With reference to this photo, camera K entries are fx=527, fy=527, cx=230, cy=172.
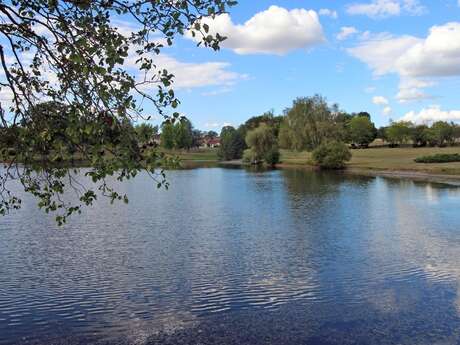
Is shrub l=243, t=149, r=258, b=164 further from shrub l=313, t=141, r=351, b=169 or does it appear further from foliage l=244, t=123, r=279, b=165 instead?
shrub l=313, t=141, r=351, b=169

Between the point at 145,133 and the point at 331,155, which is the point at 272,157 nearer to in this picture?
the point at 331,155

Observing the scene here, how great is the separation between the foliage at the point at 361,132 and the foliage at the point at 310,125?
42536 mm

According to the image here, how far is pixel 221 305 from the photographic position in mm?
13445

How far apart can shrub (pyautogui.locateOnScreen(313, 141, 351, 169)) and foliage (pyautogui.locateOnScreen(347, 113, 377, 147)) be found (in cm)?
5354

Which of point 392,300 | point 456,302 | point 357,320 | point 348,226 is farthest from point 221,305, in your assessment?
point 348,226

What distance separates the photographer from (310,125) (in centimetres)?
9388

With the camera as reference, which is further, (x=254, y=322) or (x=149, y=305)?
(x=149, y=305)

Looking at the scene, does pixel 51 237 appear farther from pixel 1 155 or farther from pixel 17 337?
pixel 1 155

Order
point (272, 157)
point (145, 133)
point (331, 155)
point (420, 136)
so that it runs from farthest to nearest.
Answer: point (420, 136) → point (272, 157) → point (331, 155) → point (145, 133)

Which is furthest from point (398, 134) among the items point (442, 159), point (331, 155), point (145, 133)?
point (145, 133)

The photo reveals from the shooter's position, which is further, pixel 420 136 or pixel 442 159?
pixel 420 136

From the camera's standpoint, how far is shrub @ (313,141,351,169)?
84375 millimetres

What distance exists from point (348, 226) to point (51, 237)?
46.2 ft

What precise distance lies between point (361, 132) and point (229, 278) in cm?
12988
